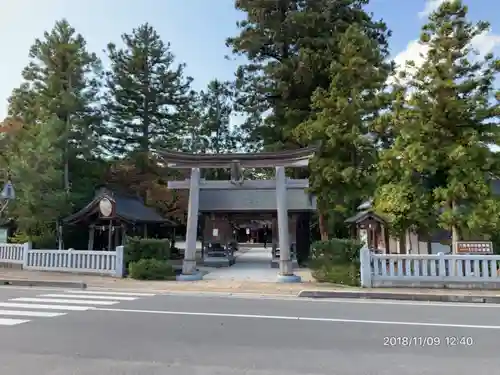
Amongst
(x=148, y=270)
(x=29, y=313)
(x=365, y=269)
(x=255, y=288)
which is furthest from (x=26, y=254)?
(x=365, y=269)

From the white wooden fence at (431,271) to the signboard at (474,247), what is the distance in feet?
1.04

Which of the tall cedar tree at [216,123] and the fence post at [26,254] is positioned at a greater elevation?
the tall cedar tree at [216,123]

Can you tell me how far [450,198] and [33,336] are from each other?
11.6 m

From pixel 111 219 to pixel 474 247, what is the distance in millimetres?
14787

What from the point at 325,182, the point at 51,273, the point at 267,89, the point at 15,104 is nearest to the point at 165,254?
the point at 51,273

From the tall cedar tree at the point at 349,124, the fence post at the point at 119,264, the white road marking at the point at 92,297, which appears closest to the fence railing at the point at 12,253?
the fence post at the point at 119,264

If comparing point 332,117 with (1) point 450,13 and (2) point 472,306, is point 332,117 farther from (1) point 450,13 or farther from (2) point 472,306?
(2) point 472,306

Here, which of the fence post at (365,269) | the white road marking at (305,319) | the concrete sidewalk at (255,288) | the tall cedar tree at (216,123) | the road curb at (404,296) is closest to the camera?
the white road marking at (305,319)

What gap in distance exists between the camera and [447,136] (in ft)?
43.4

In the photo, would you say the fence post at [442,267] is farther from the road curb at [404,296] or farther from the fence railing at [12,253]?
the fence railing at [12,253]

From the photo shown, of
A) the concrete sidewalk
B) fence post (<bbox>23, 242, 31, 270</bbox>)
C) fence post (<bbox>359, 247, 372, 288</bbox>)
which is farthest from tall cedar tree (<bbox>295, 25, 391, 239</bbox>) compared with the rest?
fence post (<bbox>23, 242, 31, 270</bbox>)

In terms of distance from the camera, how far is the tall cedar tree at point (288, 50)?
2128 cm

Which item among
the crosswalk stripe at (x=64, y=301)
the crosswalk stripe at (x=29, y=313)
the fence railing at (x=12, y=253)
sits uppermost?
the fence railing at (x=12, y=253)

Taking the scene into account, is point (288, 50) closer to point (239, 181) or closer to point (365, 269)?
point (239, 181)
